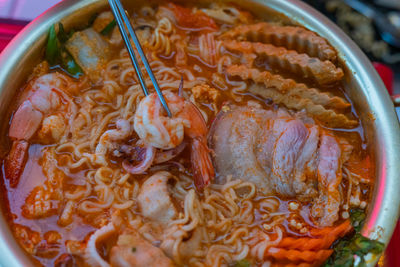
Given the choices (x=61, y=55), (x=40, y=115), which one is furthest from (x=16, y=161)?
(x=61, y=55)

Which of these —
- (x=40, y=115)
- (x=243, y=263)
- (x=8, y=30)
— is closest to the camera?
(x=243, y=263)

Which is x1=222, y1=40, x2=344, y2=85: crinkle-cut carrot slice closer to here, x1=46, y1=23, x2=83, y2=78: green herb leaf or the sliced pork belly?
the sliced pork belly

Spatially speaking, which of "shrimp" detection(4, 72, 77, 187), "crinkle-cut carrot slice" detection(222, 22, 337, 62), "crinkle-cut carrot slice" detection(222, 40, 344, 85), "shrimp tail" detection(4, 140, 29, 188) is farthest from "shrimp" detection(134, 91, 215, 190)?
"crinkle-cut carrot slice" detection(222, 22, 337, 62)

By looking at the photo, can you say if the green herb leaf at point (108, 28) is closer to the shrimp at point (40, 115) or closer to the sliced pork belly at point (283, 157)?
the shrimp at point (40, 115)

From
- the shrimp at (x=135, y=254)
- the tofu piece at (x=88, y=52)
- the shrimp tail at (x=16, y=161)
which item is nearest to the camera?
the shrimp at (x=135, y=254)

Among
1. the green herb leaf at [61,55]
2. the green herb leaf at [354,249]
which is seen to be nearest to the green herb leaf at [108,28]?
the green herb leaf at [61,55]

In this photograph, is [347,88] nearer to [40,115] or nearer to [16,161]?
[40,115]
